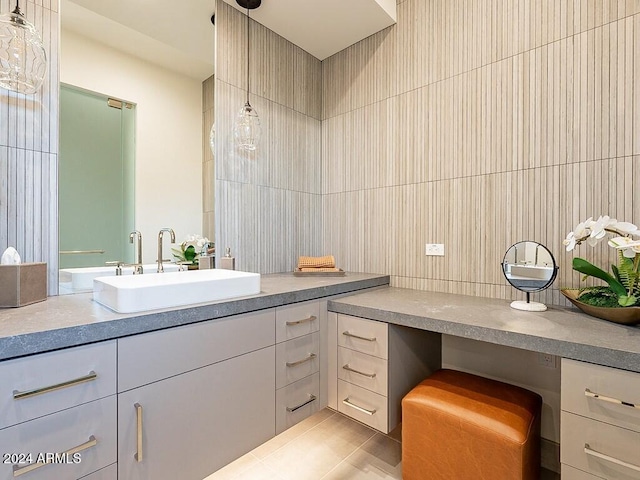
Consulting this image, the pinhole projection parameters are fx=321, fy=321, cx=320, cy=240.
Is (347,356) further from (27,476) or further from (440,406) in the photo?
(27,476)

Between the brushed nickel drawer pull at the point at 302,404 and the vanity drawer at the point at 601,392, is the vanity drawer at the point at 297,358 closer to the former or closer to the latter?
the brushed nickel drawer pull at the point at 302,404

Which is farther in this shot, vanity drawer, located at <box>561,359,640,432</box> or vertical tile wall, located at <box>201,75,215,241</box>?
vertical tile wall, located at <box>201,75,215,241</box>

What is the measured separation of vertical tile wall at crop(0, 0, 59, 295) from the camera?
129 centimetres

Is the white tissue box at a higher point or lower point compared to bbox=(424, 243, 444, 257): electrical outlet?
lower

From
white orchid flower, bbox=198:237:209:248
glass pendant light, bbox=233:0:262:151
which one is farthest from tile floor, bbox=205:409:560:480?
glass pendant light, bbox=233:0:262:151

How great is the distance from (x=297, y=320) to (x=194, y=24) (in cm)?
183

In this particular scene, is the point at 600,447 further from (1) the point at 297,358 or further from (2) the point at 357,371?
(1) the point at 297,358

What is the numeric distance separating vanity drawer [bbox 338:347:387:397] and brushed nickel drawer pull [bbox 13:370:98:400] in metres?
1.11

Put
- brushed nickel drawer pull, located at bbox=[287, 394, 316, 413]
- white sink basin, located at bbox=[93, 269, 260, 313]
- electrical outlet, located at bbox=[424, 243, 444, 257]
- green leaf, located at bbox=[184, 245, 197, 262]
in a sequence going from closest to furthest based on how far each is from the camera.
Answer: white sink basin, located at bbox=[93, 269, 260, 313]
brushed nickel drawer pull, located at bbox=[287, 394, 316, 413]
green leaf, located at bbox=[184, 245, 197, 262]
electrical outlet, located at bbox=[424, 243, 444, 257]

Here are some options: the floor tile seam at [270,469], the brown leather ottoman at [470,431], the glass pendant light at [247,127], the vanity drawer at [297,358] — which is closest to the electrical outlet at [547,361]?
the brown leather ottoman at [470,431]

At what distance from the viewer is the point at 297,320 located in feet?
5.21

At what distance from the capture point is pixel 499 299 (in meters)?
1.78

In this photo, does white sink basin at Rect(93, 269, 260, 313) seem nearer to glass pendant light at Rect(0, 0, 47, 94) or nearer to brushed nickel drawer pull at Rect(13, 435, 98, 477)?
brushed nickel drawer pull at Rect(13, 435, 98, 477)

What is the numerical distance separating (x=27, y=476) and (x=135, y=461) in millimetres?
278
